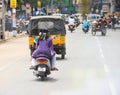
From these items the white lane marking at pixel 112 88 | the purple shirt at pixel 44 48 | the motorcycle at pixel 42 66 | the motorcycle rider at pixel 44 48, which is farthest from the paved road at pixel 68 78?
the purple shirt at pixel 44 48

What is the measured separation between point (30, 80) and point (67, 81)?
3.76 ft

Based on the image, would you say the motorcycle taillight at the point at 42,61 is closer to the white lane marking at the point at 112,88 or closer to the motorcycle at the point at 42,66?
the motorcycle at the point at 42,66

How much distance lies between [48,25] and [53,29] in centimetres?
44

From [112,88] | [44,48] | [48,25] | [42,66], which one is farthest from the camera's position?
[48,25]

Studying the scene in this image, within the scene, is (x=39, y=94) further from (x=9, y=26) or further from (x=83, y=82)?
(x=9, y=26)

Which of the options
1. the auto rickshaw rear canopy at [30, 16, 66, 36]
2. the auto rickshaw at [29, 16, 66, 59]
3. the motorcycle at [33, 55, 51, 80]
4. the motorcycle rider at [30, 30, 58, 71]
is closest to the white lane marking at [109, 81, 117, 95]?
the motorcycle at [33, 55, 51, 80]

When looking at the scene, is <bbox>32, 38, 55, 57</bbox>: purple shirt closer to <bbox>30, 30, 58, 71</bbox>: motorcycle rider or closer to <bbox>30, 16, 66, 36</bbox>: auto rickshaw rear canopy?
<bbox>30, 30, 58, 71</bbox>: motorcycle rider

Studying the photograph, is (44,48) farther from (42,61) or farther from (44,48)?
(42,61)

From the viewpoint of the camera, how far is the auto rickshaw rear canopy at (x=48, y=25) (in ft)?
80.7

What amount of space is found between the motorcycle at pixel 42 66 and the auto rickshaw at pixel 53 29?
7681mm

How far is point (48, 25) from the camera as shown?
25.1 metres

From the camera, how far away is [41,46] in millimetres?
16750

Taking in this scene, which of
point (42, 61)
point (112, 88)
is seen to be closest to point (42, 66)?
point (42, 61)

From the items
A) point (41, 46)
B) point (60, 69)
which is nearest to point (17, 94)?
point (41, 46)
